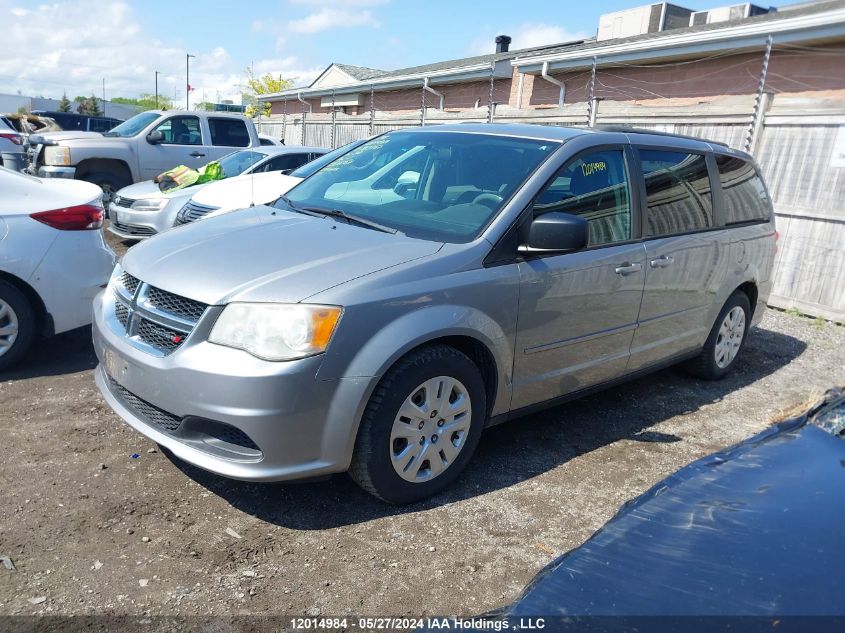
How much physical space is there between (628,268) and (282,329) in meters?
2.23

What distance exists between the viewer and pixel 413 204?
12.3ft

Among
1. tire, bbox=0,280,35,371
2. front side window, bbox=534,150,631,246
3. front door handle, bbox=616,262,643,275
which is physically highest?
front side window, bbox=534,150,631,246

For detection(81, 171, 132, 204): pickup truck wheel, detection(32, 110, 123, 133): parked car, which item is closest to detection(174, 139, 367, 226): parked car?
detection(81, 171, 132, 204): pickup truck wheel

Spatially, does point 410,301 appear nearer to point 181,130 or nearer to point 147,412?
point 147,412

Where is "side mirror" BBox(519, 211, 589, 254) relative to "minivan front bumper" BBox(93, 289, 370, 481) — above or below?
above

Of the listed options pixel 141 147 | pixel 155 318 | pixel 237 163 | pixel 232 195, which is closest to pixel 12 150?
pixel 141 147

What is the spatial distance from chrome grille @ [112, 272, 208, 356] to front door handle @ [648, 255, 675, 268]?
275cm

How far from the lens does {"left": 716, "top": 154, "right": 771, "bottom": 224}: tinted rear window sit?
498 centimetres

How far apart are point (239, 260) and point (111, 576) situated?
141 cm

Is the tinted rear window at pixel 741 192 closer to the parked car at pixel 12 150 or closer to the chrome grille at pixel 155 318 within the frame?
the chrome grille at pixel 155 318

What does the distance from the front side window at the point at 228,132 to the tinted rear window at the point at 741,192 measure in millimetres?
9396

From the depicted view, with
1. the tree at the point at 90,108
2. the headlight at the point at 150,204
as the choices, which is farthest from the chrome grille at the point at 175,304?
the tree at the point at 90,108

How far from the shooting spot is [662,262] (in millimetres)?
4262

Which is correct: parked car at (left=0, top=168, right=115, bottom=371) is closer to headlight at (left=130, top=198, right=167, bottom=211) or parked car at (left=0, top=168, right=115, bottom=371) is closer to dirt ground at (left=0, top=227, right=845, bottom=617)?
dirt ground at (left=0, top=227, right=845, bottom=617)
